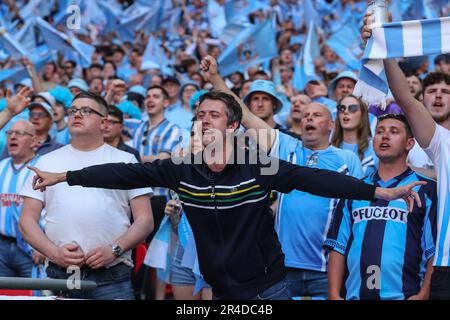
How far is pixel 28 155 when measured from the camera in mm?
7285

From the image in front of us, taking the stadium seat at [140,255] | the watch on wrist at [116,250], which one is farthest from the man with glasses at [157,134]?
the watch on wrist at [116,250]

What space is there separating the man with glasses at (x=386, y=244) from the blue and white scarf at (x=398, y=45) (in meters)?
0.92

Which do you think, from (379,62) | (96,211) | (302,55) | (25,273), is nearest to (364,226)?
(379,62)

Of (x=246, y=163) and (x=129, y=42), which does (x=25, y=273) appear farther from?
(x=129, y=42)

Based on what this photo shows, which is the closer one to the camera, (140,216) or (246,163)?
(246,163)

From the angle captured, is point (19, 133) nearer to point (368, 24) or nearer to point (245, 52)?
point (368, 24)

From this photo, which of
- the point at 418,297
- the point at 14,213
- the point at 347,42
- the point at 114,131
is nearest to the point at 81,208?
the point at 14,213

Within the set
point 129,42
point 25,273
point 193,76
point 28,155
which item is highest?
point 129,42

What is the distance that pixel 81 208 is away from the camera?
566cm

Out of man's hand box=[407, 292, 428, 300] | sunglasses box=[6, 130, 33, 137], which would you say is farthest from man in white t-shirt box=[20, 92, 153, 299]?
→ man's hand box=[407, 292, 428, 300]

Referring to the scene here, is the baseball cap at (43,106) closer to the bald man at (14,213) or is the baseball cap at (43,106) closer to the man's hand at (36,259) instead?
the bald man at (14,213)

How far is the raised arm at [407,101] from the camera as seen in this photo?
459 cm

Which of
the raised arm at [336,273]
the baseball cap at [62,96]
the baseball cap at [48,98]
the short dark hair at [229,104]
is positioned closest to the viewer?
the short dark hair at [229,104]
